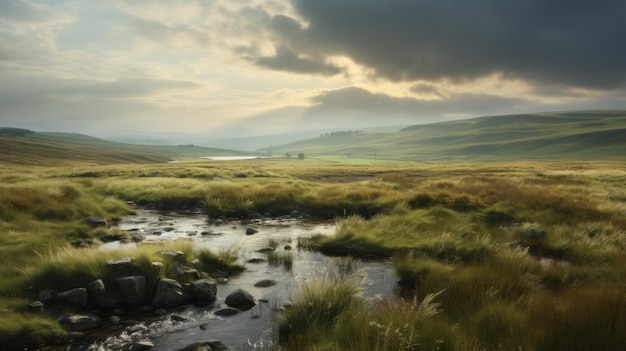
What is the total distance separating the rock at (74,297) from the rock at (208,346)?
3673 millimetres

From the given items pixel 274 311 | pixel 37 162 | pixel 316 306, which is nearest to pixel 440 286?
pixel 316 306

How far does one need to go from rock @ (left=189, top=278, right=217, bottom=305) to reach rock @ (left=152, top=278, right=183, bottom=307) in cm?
34

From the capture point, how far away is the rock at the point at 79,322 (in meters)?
8.29

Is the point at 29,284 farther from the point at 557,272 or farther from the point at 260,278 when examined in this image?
the point at 557,272

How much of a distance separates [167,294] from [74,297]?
2.11m

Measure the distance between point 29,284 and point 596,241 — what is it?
1795 centimetres

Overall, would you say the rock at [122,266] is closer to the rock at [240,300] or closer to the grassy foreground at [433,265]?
the grassy foreground at [433,265]

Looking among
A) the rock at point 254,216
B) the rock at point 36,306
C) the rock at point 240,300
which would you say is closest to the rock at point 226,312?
the rock at point 240,300

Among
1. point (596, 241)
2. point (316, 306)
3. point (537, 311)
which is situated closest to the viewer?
point (537, 311)

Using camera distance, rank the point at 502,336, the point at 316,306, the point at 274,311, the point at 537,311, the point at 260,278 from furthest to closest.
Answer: the point at 260,278 → the point at 274,311 → the point at 316,306 → the point at 537,311 → the point at 502,336

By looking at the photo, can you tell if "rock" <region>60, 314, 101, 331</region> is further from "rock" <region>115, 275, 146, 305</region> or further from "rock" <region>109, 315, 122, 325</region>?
"rock" <region>115, 275, 146, 305</region>

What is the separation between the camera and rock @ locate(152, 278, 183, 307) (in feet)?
32.1

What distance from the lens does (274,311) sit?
30.0ft

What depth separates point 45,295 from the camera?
31.1 ft
